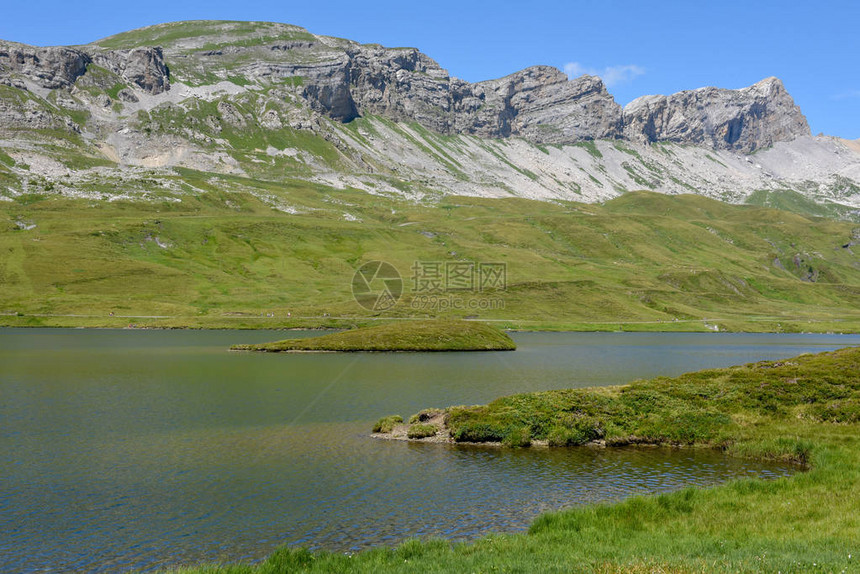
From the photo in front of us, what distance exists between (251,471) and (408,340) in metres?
93.6

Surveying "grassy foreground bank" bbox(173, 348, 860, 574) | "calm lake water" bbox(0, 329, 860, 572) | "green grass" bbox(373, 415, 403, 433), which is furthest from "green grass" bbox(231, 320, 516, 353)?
"grassy foreground bank" bbox(173, 348, 860, 574)

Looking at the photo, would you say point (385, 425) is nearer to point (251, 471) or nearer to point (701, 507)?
point (251, 471)

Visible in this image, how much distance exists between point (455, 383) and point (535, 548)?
55505 millimetres

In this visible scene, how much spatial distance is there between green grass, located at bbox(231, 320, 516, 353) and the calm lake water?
141ft

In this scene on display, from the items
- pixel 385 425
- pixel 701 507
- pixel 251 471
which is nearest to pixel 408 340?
pixel 385 425

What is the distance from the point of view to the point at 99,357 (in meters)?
103

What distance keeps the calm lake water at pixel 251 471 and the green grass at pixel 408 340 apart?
43103 millimetres

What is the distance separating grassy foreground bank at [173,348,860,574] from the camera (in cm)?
2052

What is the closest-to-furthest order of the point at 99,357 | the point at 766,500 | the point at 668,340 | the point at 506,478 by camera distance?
the point at 766,500, the point at 506,478, the point at 99,357, the point at 668,340

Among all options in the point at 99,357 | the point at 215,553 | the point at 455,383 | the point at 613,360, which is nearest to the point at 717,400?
Answer: the point at 455,383

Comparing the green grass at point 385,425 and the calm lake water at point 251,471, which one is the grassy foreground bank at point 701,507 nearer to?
the calm lake water at point 251,471

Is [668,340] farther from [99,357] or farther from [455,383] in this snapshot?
[99,357]

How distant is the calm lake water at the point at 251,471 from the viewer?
88.5 feet

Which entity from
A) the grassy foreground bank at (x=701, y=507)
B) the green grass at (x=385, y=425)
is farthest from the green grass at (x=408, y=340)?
the grassy foreground bank at (x=701, y=507)
